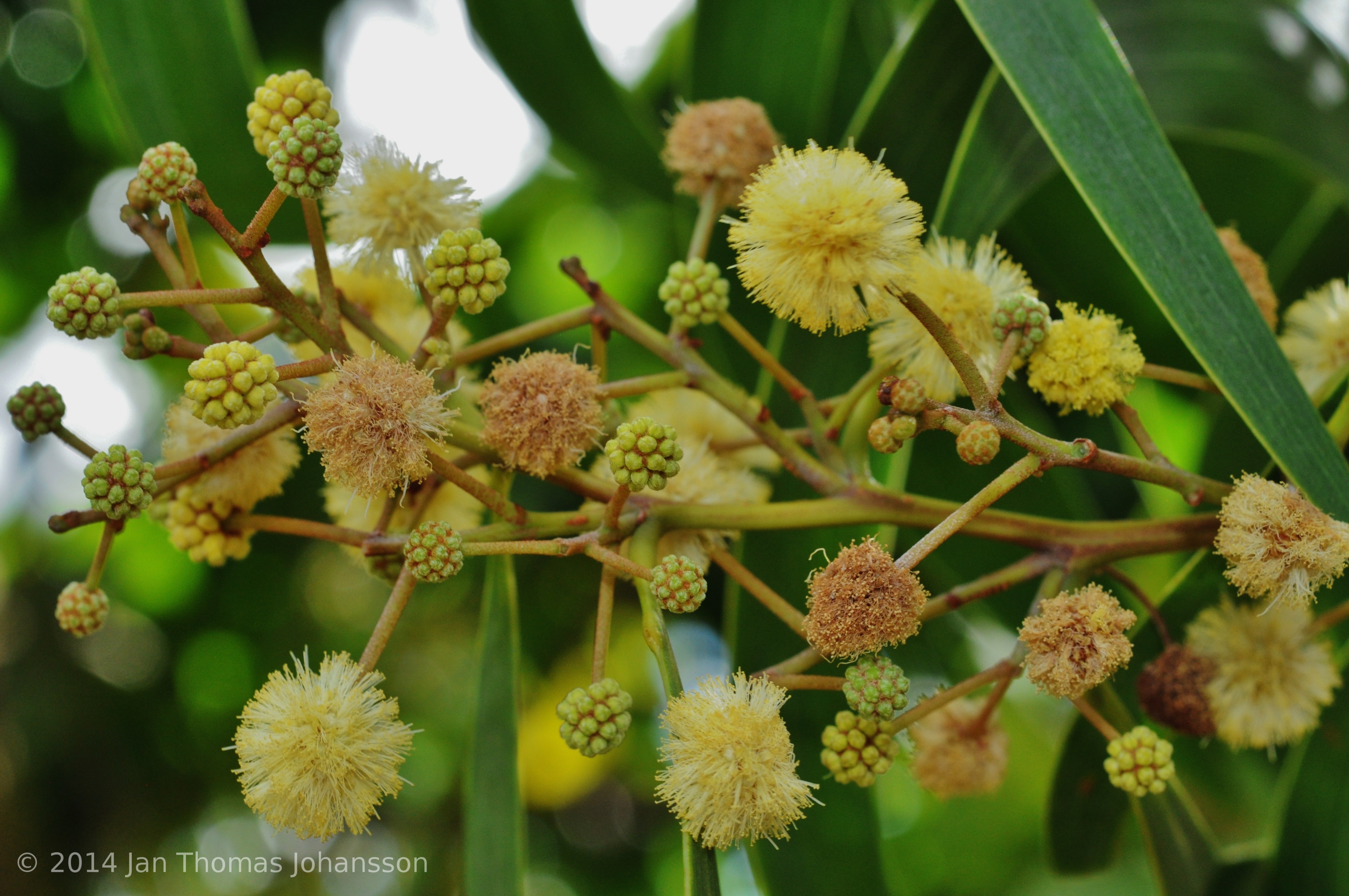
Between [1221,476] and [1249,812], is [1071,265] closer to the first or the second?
[1221,476]

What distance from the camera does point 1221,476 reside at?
1.26 meters

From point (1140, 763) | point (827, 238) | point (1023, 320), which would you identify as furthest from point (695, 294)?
point (1140, 763)

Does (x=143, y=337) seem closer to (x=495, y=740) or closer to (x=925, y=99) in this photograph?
(x=495, y=740)

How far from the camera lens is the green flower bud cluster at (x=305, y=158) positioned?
82cm

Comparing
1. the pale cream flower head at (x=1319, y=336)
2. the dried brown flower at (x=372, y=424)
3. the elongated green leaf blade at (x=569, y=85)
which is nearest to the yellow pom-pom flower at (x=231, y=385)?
the dried brown flower at (x=372, y=424)

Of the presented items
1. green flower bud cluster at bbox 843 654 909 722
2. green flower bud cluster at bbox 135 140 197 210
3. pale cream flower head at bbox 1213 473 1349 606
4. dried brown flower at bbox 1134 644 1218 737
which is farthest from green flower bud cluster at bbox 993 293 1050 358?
green flower bud cluster at bbox 135 140 197 210

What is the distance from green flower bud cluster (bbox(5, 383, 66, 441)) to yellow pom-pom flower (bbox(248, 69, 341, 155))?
1.15 feet

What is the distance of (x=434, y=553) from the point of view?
855 mm

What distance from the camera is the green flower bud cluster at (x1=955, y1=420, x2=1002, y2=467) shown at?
814mm

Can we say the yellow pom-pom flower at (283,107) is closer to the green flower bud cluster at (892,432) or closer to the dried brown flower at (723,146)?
the dried brown flower at (723,146)

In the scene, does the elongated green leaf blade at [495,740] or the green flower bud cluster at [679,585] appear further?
the elongated green leaf blade at [495,740]

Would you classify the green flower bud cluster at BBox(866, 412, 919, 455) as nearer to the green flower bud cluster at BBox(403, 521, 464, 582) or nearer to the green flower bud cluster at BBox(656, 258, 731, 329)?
the green flower bud cluster at BBox(656, 258, 731, 329)

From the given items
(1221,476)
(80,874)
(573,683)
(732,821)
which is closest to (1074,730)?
(1221,476)

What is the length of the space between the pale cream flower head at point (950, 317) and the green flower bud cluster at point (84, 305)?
31.0 inches
